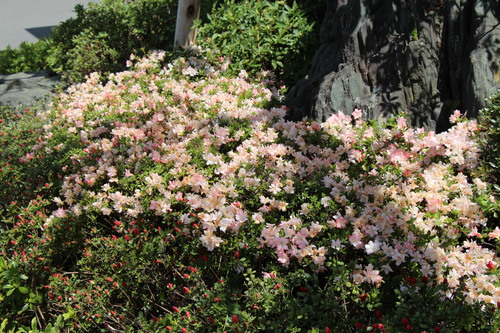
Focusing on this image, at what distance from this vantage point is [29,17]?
Result: 13.2 meters

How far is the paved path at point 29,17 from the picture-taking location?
11.7 metres

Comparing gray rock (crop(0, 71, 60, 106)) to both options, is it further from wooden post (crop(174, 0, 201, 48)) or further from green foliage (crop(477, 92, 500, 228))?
green foliage (crop(477, 92, 500, 228))

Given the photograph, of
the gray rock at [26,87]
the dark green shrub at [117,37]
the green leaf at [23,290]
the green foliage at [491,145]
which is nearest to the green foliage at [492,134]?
the green foliage at [491,145]

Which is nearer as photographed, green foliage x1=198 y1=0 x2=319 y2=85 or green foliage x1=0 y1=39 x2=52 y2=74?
green foliage x1=198 y1=0 x2=319 y2=85

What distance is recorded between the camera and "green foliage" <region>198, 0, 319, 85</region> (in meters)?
6.05

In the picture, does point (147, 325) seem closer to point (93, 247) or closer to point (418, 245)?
point (93, 247)

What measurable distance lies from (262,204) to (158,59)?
4.08 meters

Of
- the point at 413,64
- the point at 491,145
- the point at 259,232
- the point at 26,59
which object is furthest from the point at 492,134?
the point at 26,59

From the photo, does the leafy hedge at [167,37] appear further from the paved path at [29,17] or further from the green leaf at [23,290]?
the green leaf at [23,290]

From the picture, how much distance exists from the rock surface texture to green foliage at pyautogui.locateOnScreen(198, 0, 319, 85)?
49.4 inches

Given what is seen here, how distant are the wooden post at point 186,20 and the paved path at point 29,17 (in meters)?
6.65

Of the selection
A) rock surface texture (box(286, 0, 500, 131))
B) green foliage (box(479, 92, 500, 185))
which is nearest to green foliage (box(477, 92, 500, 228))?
green foliage (box(479, 92, 500, 185))

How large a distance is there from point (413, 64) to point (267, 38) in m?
2.46

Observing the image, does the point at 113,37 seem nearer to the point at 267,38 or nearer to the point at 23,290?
the point at 267,38
